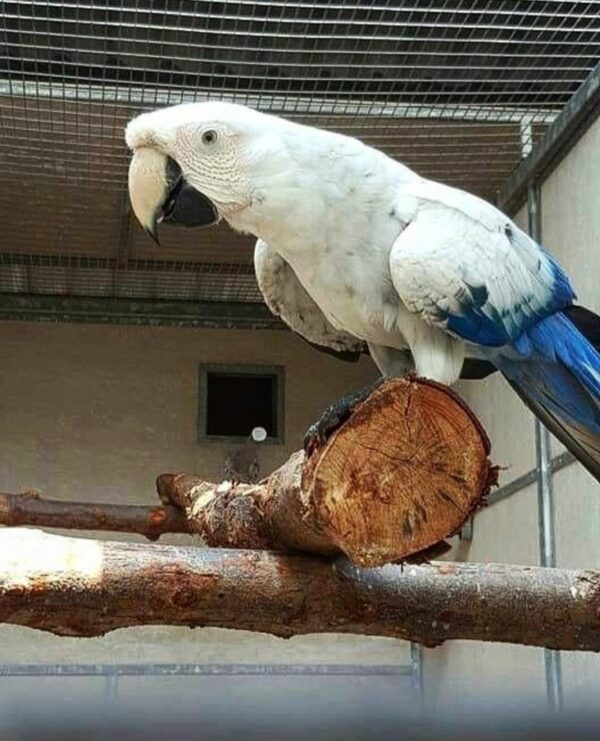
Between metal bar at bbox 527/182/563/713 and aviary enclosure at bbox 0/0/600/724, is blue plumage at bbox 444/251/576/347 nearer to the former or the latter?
aviary enclosure at bbox 0/0/600/724

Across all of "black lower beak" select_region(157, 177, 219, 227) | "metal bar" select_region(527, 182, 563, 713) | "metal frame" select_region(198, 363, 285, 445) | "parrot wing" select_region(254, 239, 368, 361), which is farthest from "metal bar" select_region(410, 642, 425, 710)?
"black lower beak" select_region(157, 177, 219, 227)

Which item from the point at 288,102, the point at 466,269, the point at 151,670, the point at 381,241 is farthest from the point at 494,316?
the point at 151,670

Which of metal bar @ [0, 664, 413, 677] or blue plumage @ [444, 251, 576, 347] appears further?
metal bar @ [0, 664, 413, 677]

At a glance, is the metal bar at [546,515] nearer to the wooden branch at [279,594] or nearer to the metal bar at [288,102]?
the metal bar at [288,102]

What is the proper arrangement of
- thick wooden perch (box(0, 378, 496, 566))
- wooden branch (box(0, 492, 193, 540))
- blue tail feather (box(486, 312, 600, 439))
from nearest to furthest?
1. thick wooden perch (box(0, 378, 496, 566))
2. blue tail feather (box(486, 312, 600, 439))
3. wooden branch (box(0, 492, 193, 540))

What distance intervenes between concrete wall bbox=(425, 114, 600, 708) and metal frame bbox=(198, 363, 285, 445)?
108 cm

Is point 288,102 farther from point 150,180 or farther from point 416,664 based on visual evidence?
point 416,664

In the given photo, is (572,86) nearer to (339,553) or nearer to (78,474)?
(339,553)

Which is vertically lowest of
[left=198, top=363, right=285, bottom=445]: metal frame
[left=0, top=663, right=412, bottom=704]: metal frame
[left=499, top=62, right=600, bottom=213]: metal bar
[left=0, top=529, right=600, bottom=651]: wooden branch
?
[left=0, top=663, right=412, bottom=704]: metal frame

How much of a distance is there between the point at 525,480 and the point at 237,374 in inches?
71.1

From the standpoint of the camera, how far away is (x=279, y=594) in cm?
133

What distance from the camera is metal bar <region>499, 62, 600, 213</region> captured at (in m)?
2.54

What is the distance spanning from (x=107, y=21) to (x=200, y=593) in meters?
1.65

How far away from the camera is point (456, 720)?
51 centimetres
